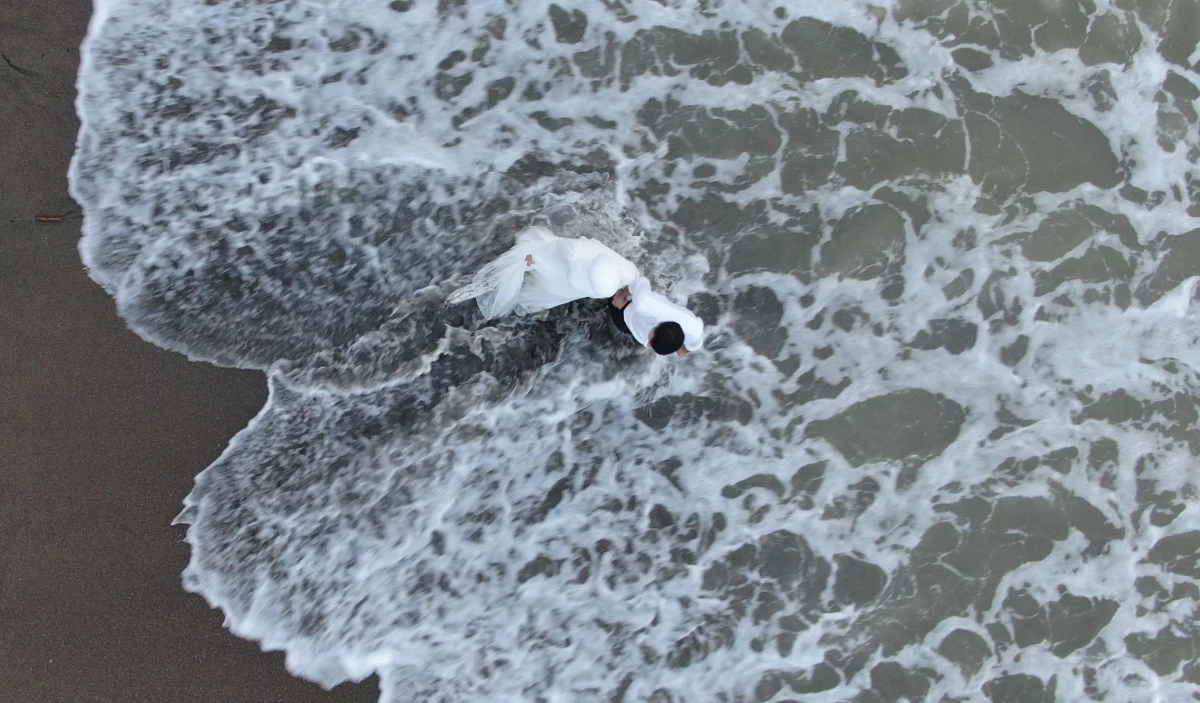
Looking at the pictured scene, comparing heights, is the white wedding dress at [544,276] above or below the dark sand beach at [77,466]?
above

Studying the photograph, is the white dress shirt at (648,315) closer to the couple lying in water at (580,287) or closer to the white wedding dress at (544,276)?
the couple lying in water at (580,287)

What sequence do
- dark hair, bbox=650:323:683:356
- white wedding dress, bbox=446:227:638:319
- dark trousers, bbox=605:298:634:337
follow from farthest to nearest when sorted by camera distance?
dark trousers, bbox=605:298:634:337 < dark hair, bbox=650:323:683:356 < white wedding dress, bbox=446:227:638:319

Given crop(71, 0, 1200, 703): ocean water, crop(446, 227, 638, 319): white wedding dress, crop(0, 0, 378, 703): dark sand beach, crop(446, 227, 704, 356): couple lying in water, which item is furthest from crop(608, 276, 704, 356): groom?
crop(0, 0, 378, 703): dark sand beach

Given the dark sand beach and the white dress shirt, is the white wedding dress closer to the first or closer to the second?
the white dress shirt

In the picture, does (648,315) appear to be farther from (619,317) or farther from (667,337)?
(619,317)

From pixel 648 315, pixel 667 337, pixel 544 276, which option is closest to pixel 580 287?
pixel 544 276

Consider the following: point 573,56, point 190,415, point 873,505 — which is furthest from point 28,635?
point 873,505

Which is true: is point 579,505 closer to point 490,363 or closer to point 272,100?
point 490,363

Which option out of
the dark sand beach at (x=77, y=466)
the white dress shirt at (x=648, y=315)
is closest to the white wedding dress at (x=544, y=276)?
the white dress shirt at (x=648, y=315)
